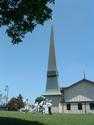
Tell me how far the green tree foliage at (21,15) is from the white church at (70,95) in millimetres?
57920

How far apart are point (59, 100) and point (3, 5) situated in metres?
63.6

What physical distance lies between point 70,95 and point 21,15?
205 feet

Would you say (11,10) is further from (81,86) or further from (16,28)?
(81,86)

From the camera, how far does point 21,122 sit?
910 inches

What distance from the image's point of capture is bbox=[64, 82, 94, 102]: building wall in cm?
7988

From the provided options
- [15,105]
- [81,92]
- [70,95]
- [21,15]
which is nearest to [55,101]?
[70,95]

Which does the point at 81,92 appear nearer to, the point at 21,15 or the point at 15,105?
the point at 15,105

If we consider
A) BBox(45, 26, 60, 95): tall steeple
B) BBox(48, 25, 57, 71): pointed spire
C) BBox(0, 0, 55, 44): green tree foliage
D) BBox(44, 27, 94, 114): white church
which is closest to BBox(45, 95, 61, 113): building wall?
BBox(44, 27, 94, 114): white church

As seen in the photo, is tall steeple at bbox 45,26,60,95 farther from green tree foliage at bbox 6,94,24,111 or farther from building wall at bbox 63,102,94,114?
green tree foliage at bbox 6,94,24,111

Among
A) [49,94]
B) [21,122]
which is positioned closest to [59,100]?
[49,94]

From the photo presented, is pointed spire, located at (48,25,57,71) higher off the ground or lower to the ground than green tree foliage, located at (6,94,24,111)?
higher

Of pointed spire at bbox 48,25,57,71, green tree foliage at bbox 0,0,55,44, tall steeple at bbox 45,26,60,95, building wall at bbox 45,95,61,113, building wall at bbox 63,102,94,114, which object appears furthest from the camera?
pointed spire at bbox 48,25,57,71

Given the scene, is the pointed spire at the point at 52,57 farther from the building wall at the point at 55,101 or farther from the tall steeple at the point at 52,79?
the building wall at the point at 55,101

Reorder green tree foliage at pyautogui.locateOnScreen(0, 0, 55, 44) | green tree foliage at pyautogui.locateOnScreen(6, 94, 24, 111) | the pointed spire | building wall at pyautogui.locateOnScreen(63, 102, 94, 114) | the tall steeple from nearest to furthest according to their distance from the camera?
green tree foliage at pyautogui.locateOnScreen(0, 0, 55, 44)
green tree foliage at pyautogui.locateOnScreen(6, 94, 24, 111)
building wall at pyautogui.locateOnScreen(63, 102, 94, 114)
the tall steeple
the pointed spire
